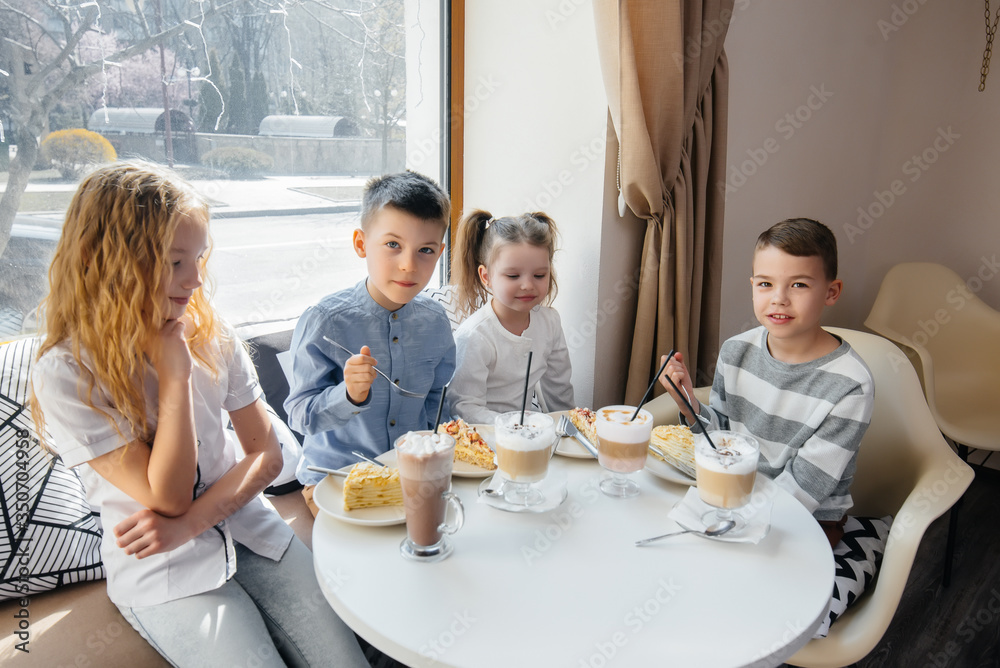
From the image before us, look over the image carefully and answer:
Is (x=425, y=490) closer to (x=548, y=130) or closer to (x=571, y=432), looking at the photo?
(x=571, y=432)

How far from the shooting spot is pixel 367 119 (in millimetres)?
2332

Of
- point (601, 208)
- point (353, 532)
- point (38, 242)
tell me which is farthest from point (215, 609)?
point (601, 208)

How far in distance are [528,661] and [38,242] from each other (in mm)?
1664

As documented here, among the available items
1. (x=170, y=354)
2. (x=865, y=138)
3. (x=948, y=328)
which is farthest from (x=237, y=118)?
(x=948, y=328)

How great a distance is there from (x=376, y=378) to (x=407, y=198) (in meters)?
0.49

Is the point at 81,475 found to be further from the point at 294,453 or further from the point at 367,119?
the point at 367,119

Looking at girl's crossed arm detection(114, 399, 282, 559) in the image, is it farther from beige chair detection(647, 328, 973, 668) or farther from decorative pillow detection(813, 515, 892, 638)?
decorative pillow detection(813, 515, 892, 638)

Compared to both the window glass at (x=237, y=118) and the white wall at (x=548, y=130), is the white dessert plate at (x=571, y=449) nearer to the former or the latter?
the white wall at (x=548, y=130)

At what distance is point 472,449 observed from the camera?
1385 mm

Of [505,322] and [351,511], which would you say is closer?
[351,511]

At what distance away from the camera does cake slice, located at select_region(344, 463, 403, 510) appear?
121 centimetres

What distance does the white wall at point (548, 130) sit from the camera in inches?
85.7

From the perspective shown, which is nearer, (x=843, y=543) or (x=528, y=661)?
(x=528, y=661)

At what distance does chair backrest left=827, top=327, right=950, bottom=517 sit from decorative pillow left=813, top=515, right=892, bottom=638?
4.8 inches
